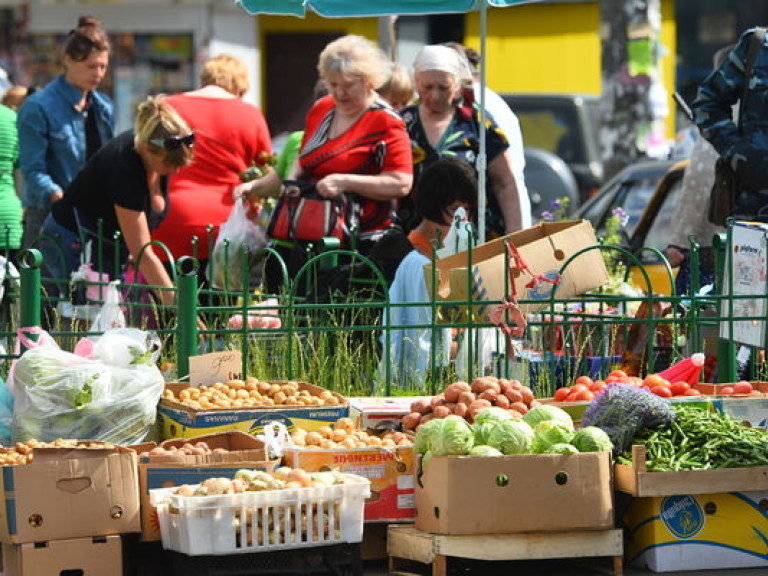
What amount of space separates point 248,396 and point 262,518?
1150mm

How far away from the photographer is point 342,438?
22.0 ft

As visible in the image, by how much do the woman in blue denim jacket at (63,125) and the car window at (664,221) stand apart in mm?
3729

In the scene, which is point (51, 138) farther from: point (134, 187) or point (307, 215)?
point (307, 215)

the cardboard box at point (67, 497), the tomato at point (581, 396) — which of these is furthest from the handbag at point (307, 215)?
the cardboard box at point (67, 497)

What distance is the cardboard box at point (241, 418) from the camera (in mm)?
6875

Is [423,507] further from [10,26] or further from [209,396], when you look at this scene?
[10,26]

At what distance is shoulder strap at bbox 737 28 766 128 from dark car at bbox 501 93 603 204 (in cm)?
949

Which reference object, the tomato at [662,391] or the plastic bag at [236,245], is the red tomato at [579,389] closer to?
the tomato at [662,391]

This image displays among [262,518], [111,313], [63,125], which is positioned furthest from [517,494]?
[63,125]

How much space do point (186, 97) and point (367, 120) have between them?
1521 mm

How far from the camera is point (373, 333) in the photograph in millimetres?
8266

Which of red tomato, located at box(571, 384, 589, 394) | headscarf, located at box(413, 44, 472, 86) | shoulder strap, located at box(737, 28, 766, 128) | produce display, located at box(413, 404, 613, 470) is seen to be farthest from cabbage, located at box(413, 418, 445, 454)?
shoulder strap, located at box(737, 28, 766, 128)

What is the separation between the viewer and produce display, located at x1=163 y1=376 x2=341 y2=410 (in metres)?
7.07

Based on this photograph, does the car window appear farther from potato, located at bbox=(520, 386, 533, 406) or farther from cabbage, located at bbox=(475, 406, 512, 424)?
cabbage, located at bbox=(475, 406, 512, 424)
